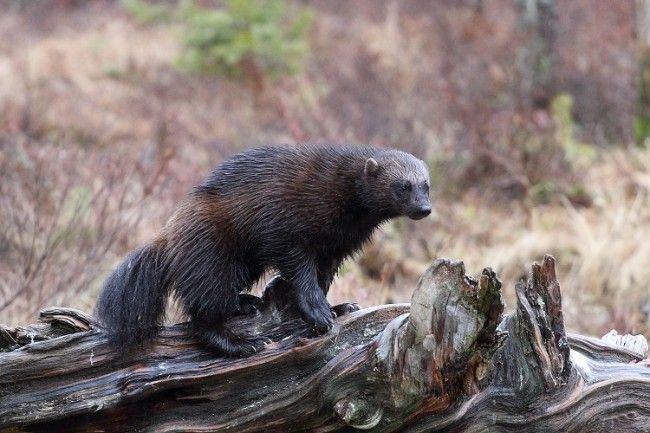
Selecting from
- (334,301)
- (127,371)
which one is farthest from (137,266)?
(334,301)

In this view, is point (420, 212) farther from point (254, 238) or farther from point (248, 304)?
point (248, 304)

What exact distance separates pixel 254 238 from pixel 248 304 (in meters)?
0.33

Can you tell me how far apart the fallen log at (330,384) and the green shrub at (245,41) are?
999 centimetres

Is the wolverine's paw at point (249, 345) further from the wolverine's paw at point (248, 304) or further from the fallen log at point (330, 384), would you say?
the wolverine's paw at point (248, 304)

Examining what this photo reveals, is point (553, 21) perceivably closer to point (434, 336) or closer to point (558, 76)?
point (558, 76)

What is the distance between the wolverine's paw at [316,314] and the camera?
4.00 metres

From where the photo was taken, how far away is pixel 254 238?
410 centimetres

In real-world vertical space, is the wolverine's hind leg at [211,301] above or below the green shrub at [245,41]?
below

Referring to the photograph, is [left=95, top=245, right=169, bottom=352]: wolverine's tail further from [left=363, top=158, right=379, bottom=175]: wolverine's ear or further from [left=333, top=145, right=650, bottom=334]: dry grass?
[left=333, top=145, right=650, bottom=334]: dry grass

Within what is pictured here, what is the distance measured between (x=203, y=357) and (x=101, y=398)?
44 centimetres

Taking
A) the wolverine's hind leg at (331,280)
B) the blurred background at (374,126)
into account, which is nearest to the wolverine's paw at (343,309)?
the wolverine's hind leg at (331,280)

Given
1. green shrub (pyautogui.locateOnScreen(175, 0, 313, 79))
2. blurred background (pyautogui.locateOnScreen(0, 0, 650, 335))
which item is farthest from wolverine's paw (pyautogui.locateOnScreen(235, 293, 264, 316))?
green shrub (pyautogui.locateOnScreen(175, 0, 313, 79))

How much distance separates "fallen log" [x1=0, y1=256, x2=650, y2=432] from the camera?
3.77 meters

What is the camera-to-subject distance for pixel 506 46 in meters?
13.5
